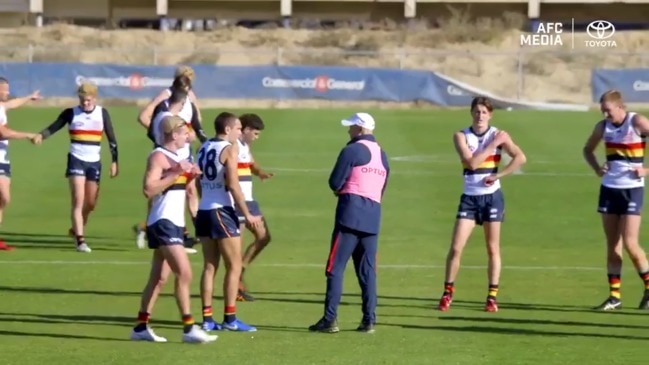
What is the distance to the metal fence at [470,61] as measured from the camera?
55062 millimetres

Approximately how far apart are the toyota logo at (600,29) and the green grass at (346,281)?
39252 mm

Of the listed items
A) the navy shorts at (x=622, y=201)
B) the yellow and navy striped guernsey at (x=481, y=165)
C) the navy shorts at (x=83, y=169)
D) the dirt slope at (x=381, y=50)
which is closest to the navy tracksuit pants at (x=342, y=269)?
the yellow and navy striped guernsey at (x=481, y=165)

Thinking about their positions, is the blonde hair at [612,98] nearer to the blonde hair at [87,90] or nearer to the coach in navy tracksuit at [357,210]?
the coach in navy tracksuit at [357,210]

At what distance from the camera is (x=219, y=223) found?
40.0 ft

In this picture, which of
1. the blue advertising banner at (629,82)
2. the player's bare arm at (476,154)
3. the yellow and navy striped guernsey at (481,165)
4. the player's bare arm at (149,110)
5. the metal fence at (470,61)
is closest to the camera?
the player's bare arm at (476,154)

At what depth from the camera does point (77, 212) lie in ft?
57.9

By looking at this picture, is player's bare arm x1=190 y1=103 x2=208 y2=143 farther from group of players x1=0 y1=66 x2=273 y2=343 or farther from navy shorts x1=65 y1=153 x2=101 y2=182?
group of players x1=0 y1=66 x2=273 y2=343

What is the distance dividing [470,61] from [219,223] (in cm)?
4743

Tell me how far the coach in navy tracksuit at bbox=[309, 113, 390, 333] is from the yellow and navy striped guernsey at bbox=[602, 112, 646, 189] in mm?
2693

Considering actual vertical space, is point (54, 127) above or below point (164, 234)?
above

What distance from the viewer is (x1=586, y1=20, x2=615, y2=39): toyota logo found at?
67.6 metres

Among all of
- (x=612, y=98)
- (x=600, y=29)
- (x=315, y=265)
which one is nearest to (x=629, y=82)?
(x=600, y=29)

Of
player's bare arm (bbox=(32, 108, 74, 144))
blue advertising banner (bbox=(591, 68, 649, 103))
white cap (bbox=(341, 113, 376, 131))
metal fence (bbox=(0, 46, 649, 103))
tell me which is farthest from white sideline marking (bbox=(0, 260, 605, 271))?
metal fence (bbox=(0, 46, 649, 103))

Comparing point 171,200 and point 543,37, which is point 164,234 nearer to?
point 171,200
